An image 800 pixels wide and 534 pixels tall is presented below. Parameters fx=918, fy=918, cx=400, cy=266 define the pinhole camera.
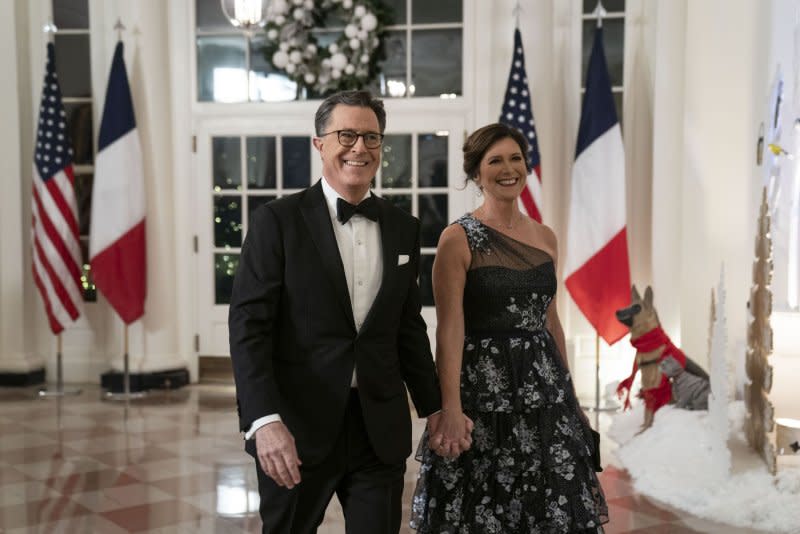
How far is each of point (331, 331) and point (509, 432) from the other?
763mm

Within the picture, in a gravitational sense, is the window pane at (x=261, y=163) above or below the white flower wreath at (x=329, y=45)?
below

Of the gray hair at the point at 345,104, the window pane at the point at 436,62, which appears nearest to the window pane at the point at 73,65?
the window pane at the point at 436,62

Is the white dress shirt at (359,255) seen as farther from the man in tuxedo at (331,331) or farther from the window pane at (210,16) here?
the window pane at (210,16)

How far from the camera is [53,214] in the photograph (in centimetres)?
685

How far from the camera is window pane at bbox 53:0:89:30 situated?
7.23 m

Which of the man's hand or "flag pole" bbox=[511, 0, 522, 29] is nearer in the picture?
the man's hand

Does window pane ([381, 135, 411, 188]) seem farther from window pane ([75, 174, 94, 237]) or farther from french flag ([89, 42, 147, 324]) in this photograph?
window pane ([75, 174, 94, 237])

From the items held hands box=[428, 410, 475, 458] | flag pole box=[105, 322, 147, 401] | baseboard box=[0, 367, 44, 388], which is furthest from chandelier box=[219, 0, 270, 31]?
held hands box=[428, 410, 475, 458]

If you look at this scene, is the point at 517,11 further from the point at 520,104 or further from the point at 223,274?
the point at 223,274

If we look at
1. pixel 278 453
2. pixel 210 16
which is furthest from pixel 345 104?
pixel 210 16

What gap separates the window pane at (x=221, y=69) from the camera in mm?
7098

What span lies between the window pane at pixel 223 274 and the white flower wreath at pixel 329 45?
150 cm

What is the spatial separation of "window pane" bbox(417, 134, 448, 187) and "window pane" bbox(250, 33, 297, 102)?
1082 millimetres

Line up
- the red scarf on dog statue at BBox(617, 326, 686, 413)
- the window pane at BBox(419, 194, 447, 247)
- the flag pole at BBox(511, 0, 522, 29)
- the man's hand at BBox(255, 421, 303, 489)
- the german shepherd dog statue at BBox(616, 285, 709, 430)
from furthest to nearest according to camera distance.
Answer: the window pane at BBox(419, 194, 447, 247)
the flag pole at BBox(511, 0, 522, 29)
the red scarf on dog statue at BBox(617, 326, 686, 413)
the german shepherd dog statue at BBox(616, 285, 709, 430)
the man's hand at BBox(255, 421, 303, 489)
